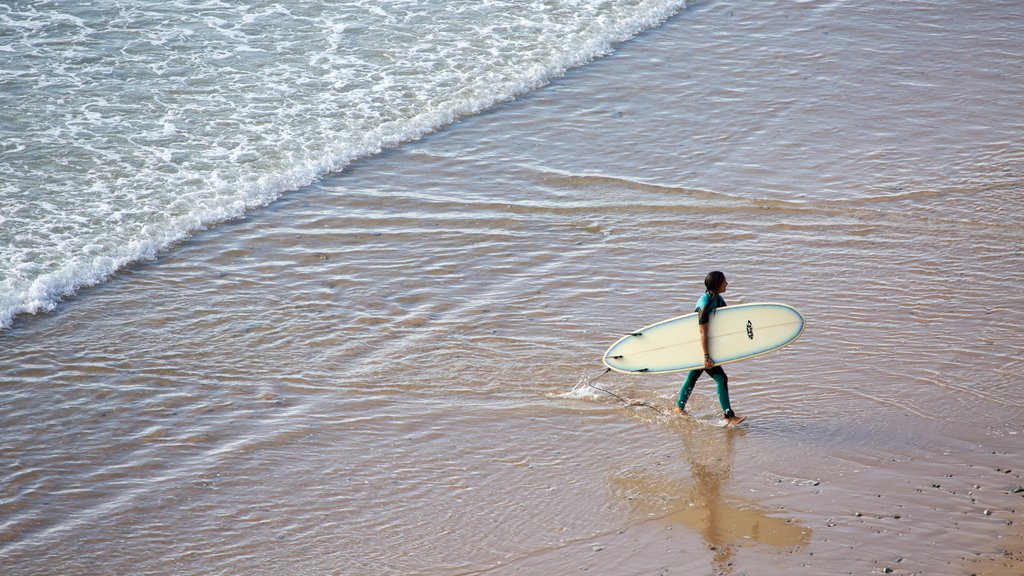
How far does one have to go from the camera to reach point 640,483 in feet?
23.2

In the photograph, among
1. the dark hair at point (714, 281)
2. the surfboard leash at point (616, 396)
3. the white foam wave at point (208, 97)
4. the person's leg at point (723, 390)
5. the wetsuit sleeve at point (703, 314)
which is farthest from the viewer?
the white foam wave at point (208, 97)

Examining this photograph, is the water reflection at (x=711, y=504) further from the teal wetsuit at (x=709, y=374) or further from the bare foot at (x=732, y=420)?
the teal wetsuit at (x=709, y=374)

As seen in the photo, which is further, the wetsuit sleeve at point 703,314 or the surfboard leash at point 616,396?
the surfboard leash at point 616,396

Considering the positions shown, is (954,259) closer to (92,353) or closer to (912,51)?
(912,51)

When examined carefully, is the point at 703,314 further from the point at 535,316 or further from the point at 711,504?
the point at 535,316

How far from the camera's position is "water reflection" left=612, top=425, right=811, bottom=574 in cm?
635

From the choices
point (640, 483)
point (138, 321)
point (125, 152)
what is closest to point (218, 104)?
point (125, 152)

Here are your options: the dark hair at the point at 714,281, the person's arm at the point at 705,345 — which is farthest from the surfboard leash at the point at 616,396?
the dark hair at the point at 714,281

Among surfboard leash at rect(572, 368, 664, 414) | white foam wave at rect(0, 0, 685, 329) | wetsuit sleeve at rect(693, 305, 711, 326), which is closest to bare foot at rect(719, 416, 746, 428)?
surfboard leash at rect(572, 368, 664, 414)

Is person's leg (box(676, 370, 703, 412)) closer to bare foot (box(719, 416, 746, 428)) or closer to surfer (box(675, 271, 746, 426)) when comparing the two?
surfer (box(675, 271, 746, 426))

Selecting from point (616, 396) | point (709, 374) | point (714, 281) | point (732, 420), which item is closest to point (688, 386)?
point (709, 374)

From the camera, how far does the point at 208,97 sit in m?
14.4

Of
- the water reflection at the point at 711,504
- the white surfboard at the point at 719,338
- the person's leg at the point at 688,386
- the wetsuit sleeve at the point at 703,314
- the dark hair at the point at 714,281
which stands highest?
the dark hair at the point at 714,281

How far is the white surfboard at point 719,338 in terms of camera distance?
778 centimetres
